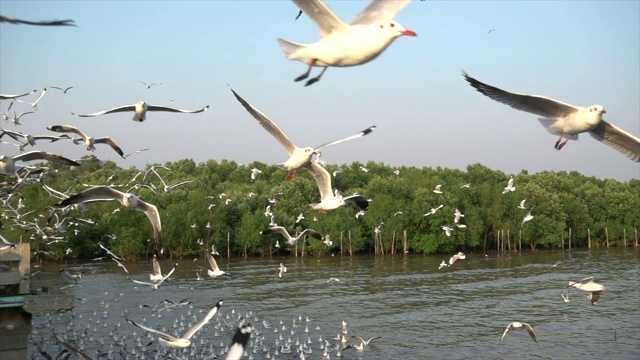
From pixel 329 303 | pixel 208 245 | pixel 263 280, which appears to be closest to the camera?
pixel 329 303

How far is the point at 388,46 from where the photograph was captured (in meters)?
6.01

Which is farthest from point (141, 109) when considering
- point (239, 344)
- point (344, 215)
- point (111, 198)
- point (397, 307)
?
point (344, 215)

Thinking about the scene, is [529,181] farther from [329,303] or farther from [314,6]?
[314,6]

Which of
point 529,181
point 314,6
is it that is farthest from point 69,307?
point 529,181

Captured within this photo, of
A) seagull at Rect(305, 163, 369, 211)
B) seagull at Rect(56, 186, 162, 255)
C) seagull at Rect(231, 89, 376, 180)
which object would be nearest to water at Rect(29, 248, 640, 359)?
seagull at Rect(56, 186, 162, 255)

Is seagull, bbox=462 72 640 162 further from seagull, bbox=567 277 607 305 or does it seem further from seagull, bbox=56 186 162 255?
seagull, bbox=567 277 607 305

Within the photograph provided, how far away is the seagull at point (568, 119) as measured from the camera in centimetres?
872

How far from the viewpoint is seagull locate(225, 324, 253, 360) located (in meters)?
7.63

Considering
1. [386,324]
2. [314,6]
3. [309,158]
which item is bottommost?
[386,324]

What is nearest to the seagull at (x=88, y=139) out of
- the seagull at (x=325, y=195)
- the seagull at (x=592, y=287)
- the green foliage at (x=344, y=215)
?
the seagull at (x=325, y=195)

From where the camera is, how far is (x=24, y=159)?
1328 centimetres

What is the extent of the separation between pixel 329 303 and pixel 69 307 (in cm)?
2349

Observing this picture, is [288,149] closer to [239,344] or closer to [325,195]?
[325,195]

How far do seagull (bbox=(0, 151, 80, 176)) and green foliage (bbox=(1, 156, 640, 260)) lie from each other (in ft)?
151
